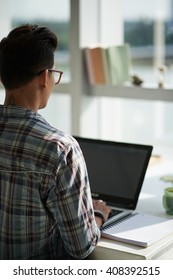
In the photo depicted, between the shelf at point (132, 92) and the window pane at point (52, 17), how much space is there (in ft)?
1.44

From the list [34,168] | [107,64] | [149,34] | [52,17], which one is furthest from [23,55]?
[52,17]

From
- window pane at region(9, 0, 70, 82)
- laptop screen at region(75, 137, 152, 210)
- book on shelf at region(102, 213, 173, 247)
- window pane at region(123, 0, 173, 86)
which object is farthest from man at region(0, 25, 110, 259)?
window pane at region(9, 0, 70, 82)

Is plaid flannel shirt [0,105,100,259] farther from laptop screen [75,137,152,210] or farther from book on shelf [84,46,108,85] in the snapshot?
book on shelf [84,46,108,85]

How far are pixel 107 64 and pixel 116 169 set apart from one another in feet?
3.28

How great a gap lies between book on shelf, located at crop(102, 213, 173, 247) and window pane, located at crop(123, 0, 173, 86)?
138 cm

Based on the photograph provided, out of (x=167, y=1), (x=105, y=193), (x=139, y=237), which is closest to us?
(x=139, y=237)

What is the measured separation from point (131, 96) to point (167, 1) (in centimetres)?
68

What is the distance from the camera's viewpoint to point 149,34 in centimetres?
327

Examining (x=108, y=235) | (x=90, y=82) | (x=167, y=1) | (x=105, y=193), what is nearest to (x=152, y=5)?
(x=167, y=1)

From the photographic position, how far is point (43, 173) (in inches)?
61.0

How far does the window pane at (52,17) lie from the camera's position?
3.46 metres

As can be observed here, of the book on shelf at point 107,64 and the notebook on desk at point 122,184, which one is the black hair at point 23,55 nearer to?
the notebook on desk at point 122,184
